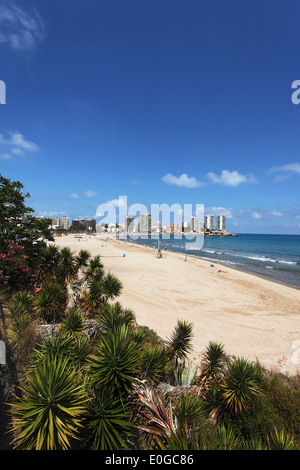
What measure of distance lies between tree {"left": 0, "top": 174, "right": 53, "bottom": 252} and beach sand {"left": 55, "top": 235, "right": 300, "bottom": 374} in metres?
7.87

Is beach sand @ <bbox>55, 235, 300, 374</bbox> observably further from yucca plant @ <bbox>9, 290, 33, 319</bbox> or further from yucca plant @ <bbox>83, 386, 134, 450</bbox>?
yucca plant @ <bbox>9, 290, 33, 319</bbox>

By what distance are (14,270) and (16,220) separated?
3.17 m

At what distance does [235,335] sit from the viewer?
36.6ft

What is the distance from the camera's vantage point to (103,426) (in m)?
2.85

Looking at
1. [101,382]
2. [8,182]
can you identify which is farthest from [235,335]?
[8,182]

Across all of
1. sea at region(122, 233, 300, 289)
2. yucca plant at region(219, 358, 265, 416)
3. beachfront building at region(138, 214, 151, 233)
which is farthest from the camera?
beachfront building at region(138, 214, 151, 233)

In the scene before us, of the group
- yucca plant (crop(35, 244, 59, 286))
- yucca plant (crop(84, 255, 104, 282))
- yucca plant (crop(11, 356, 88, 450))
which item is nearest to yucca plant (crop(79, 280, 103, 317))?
yucca plant (crop(84, 255, 104, 282))

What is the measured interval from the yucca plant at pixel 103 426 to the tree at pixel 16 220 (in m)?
9.93

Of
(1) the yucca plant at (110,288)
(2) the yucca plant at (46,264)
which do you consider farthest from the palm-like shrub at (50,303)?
(2) the yucca plant at (46,264)

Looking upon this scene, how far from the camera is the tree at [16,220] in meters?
10.8

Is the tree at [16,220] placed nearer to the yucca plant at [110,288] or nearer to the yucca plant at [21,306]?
the yucca plant at [21,306]

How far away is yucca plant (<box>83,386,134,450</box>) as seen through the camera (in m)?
2.74
